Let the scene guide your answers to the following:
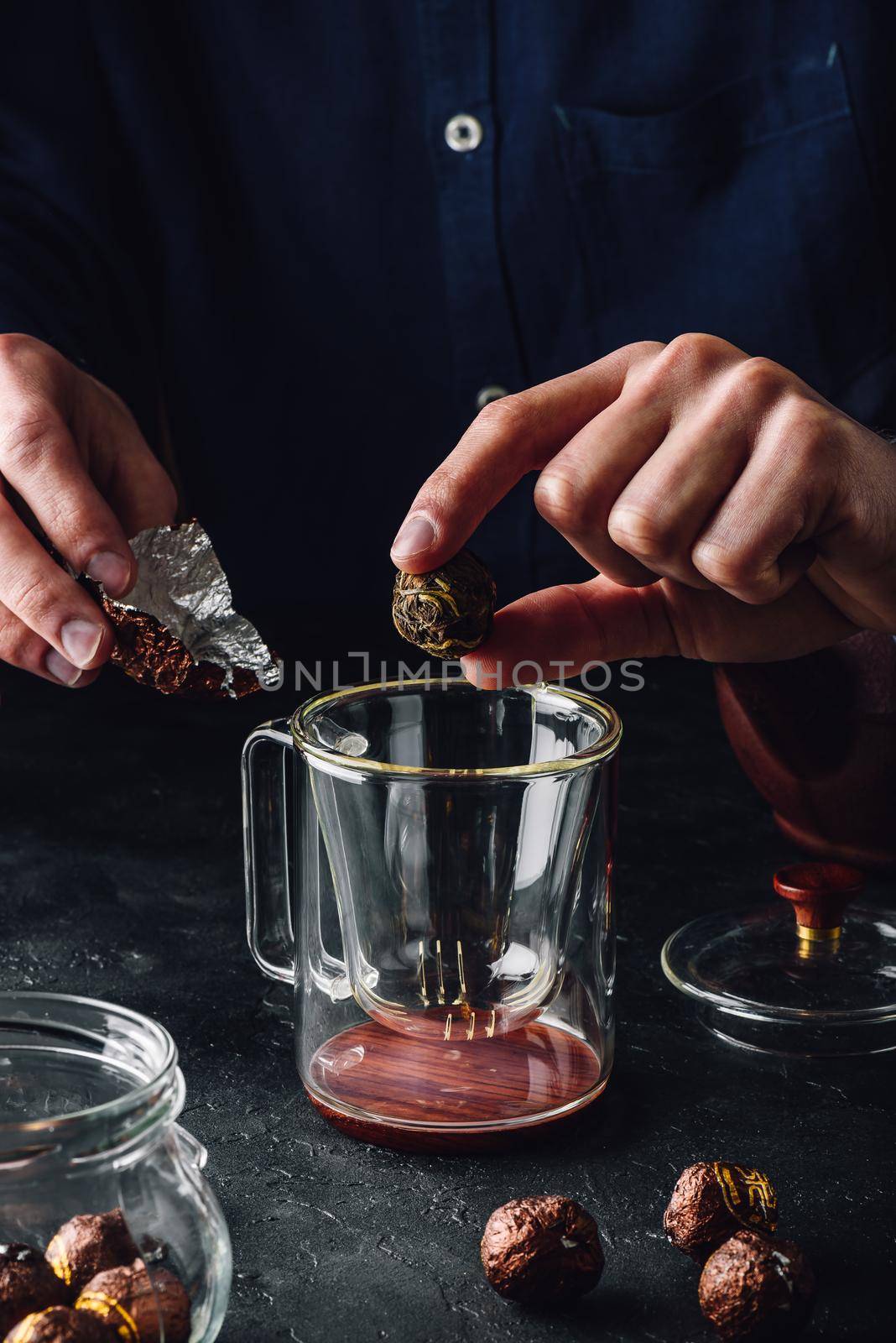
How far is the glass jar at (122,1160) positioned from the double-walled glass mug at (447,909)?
0.20 metres

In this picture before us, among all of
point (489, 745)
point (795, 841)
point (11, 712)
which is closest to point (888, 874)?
point (795, 841)

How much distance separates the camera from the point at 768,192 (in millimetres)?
1723

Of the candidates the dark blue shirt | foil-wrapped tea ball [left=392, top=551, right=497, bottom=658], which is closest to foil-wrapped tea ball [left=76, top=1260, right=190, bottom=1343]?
foil-wrapped tea ball [left=392, top=551, right=497, bottom=658]

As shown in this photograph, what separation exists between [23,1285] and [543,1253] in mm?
255

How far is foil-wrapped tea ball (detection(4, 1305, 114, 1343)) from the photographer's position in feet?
1.73

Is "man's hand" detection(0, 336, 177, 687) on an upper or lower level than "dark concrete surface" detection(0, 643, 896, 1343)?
upper

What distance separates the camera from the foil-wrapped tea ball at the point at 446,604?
899mm

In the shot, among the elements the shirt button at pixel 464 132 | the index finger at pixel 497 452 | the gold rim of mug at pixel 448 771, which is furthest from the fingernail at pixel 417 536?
the shirt button at pixel 464 132

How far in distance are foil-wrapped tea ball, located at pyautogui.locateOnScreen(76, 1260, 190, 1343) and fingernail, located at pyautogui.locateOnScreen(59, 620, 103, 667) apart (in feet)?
1.78

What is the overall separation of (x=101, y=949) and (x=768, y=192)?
4.41 feet

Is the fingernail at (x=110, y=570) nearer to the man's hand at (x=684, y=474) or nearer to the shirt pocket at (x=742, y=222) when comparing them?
the man's hand at (x=684, y=474)

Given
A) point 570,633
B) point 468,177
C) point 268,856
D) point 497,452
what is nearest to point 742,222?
point 468,177

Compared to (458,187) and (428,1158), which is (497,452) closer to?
(428,1158)

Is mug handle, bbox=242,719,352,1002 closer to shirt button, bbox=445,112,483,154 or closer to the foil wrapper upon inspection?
the foil wrapper
